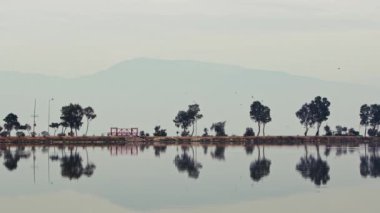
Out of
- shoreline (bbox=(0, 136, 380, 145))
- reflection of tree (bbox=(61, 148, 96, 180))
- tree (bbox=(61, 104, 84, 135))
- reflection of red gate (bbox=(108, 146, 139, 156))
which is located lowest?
reflection of tree (bbox=(61, 148, 96, 180))

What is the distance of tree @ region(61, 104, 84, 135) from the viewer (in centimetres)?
19050

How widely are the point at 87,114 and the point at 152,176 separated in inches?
5294

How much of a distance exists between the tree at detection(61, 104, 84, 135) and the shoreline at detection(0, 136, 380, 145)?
11.5 metres

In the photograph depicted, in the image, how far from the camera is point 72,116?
191 metres

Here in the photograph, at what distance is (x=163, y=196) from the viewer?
5044 cm

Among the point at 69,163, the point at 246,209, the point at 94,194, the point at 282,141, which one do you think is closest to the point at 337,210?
the point at 246,209

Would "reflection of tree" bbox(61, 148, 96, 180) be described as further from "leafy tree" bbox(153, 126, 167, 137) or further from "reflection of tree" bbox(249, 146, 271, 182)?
"leafy tree" bbox(153, 126, 167, 137)

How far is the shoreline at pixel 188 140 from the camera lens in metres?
176

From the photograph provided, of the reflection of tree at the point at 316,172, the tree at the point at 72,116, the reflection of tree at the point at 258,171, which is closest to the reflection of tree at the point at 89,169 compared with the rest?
the reflection of tree at the point at 258,171

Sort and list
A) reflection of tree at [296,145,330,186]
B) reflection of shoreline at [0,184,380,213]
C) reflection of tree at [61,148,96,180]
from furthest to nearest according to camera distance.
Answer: reflection of tree at [61,148,96,180], reflection of tree at [296,145,330,186], reflection of shoreline at [0,184,380,213]

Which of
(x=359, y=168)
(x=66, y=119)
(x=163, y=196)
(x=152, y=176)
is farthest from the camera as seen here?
(x=66, y=119)

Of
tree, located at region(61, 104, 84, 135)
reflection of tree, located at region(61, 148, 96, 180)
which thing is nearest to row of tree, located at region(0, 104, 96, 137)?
tree, located at region(61, 104, 84, 135)

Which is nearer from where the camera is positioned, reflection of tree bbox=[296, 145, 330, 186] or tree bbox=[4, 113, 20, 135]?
reflection of tree bbox=[296, 145, 330, 186]

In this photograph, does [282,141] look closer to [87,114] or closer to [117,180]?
[87,114]
